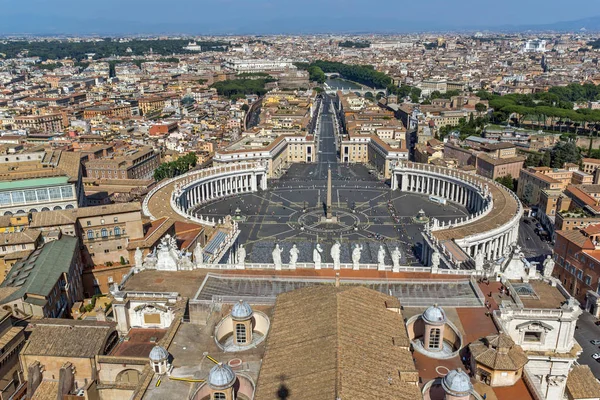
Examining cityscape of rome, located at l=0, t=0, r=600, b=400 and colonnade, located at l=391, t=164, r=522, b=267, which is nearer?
cityscape of rome, located at l=0, t=0, r=600, b=400

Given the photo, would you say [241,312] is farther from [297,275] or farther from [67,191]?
[67,191]

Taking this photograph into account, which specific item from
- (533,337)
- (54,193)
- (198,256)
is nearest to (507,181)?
(533,337)

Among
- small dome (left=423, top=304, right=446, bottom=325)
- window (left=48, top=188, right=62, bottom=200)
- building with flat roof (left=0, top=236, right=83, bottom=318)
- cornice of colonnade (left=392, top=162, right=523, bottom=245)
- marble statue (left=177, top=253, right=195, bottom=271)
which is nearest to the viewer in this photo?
small dome (left=423, top=304, right=446, bottom=325)

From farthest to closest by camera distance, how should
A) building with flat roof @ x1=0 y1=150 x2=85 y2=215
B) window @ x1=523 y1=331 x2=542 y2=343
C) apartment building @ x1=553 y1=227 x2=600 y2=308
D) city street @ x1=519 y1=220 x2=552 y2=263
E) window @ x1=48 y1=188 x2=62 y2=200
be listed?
city street @ x1=519 y1=220 x2=552 y2=263 → window @ x1=48 y1=188 x2=62 y2=200 → building with flat roof @ x1=0 y1=150 x2=85 y2=215 → apartment building @ x1=553 y1=227 x2=600 y2=308 → window @ x1=523 y1=331 x2=542 y2=343

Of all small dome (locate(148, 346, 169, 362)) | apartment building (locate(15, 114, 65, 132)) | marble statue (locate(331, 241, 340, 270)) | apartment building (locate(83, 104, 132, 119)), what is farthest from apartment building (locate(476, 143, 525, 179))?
apartment building (locate(15, 114, 65, 132))

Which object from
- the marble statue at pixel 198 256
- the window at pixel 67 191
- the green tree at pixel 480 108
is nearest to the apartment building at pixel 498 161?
the green tree at pixel 480 108

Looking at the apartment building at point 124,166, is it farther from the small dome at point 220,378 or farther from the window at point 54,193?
the small dome at point 220,378

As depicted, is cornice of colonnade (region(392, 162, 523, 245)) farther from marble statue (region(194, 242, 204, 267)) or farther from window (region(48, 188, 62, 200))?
window (region(48, 188, 62, 200))
